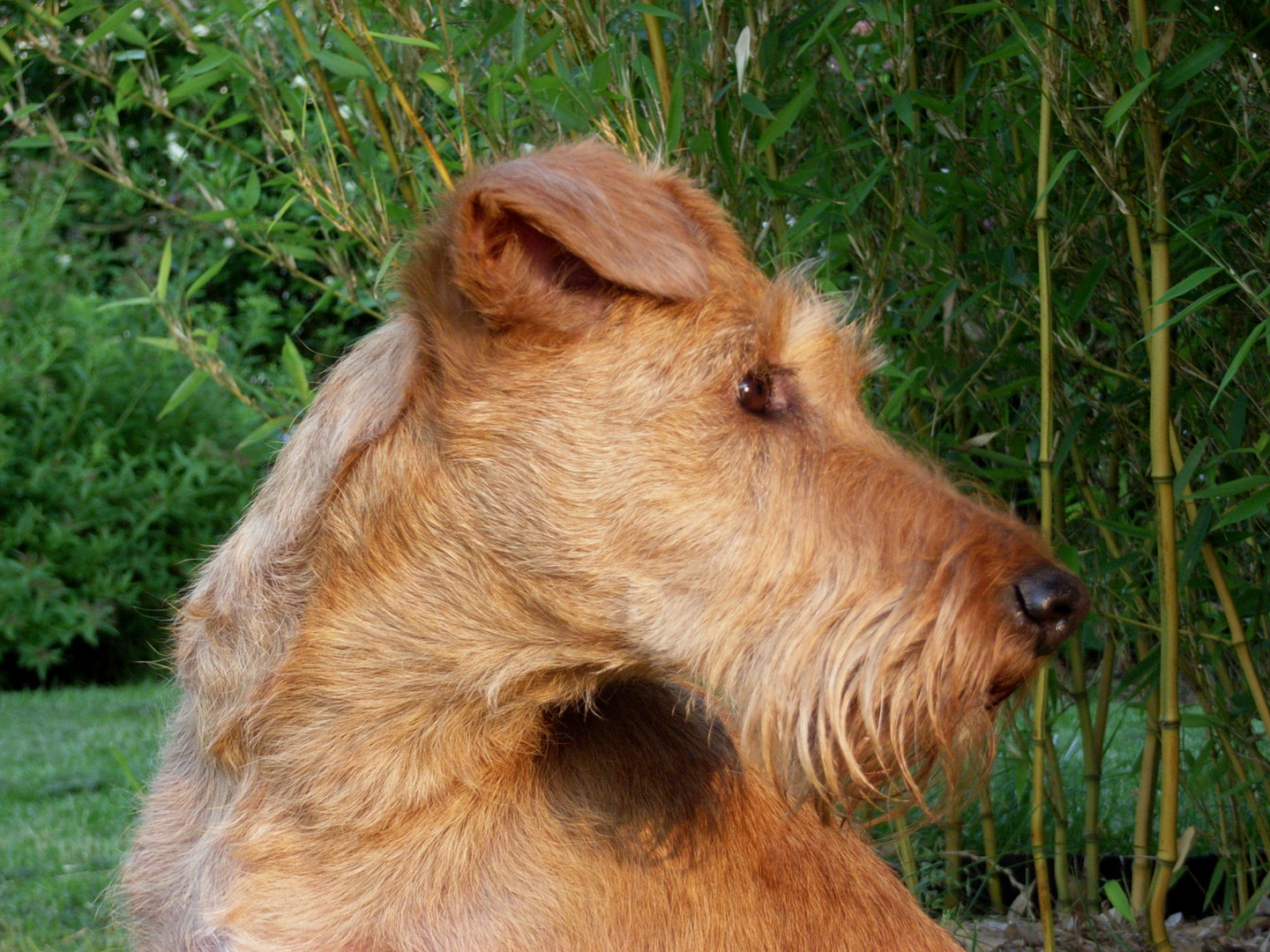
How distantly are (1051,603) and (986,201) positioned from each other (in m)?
1.27

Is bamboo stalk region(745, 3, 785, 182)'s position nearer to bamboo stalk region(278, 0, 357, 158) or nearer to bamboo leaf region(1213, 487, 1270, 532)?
bamboo stalk region(278, 0, 357, 158)

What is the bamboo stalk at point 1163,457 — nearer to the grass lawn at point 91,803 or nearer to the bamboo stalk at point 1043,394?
the bamboo stalk at point 1043,394

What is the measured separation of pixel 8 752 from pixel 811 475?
5.22m

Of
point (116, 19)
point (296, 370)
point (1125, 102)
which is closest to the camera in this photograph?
point (1125, 102)

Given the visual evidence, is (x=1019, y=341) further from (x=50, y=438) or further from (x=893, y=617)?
(x=50, y=438)

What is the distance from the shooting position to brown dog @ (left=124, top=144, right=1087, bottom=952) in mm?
1774

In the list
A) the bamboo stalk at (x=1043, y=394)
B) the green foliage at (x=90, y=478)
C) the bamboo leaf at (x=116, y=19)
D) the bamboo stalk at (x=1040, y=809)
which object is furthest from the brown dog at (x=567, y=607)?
the green foliage at (x=90, y=478)

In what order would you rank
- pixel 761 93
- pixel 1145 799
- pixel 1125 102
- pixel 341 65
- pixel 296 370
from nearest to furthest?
pixel 1125 102 → pixel 341 65 → pixel 761 93 → pixel 1145 799 → pixel 296 370

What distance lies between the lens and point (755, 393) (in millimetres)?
1881

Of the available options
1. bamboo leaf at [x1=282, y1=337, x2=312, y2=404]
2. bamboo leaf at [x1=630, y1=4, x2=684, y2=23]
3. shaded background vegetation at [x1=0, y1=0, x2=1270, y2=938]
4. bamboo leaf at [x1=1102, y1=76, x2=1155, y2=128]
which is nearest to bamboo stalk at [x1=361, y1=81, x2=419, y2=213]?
shaded background vegetation at [x1=0, y1=0, x2=1270, y2=938]

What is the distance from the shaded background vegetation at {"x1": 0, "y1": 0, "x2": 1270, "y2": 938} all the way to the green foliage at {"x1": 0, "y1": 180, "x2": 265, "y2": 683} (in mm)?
4765

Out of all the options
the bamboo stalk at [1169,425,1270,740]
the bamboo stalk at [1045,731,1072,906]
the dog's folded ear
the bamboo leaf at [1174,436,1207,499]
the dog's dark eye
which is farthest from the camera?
the bamboo stalk at [1045,731,1072,906]

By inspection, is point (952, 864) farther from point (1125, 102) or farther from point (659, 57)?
point (659, 57)

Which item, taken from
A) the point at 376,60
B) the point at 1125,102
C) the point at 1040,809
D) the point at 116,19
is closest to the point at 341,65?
the point at 376,60
